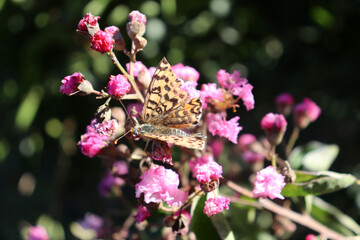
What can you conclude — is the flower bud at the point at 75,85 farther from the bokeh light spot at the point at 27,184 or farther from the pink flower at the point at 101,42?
the bokeh light spot at the point at 27,184

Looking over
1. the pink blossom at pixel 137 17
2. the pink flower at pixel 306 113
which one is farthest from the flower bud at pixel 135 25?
the pink flower at pixel 306 113

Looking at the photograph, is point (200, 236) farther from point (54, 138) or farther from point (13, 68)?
point (13, 68)

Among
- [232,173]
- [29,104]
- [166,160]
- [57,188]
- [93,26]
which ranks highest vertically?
[93,26]

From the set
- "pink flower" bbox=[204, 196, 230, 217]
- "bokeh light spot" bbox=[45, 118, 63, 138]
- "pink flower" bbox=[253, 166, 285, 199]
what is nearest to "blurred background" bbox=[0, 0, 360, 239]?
"bokeh light spot" bbox=[45, 118, 63, 138]

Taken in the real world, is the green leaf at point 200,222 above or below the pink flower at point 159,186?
below

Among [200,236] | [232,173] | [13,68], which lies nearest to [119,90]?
[200,236]

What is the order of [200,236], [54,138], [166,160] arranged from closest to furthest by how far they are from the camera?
[166,160]
[200,236]
[54,138]
